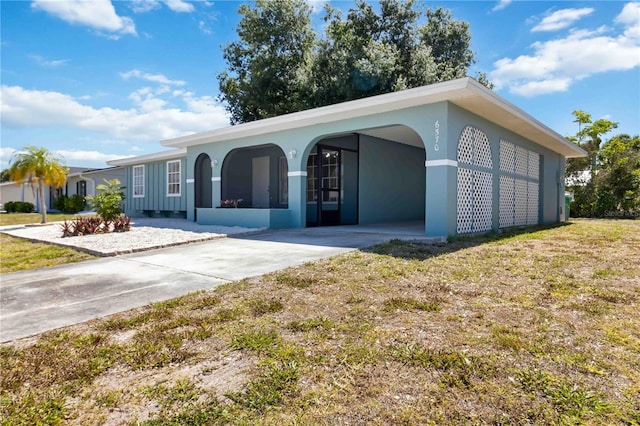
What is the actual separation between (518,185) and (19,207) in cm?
2882

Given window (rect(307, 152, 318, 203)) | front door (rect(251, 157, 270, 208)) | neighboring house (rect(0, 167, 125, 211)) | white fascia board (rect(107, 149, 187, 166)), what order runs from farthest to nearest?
neighboring house (rect(0, 167, 125, 211))
white fascia board (rect(107, 149, 187, 166))
front door (rect(251, 157, 270, 208))
window (rect(307, 152, 318, 203))

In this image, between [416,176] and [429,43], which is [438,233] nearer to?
[416,176]

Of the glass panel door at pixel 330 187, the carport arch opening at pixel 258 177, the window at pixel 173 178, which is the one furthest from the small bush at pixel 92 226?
the glass panel door at pixel 330 187

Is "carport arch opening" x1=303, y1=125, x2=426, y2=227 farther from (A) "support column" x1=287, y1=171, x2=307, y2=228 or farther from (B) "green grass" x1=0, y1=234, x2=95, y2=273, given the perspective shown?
(B) "green grass" x1=0, y1=234, x2=95, y2=273

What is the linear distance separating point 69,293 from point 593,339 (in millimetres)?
4862

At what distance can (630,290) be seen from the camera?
152 inches

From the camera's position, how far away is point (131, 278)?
4699 mm

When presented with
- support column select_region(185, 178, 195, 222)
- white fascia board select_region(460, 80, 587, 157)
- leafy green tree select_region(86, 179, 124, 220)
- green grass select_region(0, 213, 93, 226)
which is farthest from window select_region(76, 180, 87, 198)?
white fascia board select_region(460, 80, 587, 157)

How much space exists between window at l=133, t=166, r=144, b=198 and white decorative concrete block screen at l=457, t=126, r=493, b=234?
47.2 ft

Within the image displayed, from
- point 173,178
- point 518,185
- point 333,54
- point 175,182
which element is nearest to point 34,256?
point 175,182

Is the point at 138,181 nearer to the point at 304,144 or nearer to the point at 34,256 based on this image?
the point at 304,144

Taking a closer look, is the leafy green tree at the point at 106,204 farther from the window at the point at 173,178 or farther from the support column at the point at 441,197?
the support column at the point at 441,197

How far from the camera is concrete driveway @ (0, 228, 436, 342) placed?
10.9 ft

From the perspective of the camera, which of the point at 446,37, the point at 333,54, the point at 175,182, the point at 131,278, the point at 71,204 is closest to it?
the point at 131,278
